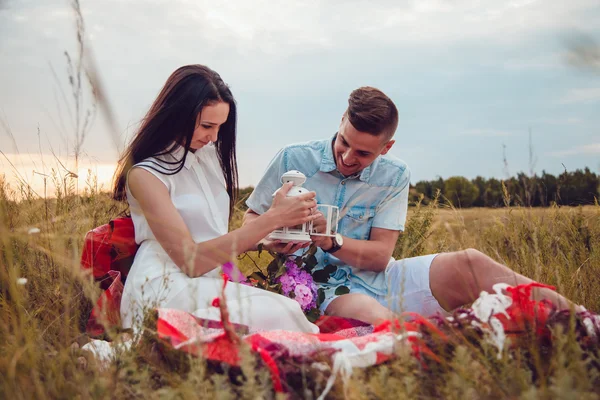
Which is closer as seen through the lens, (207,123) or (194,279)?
(194,279)

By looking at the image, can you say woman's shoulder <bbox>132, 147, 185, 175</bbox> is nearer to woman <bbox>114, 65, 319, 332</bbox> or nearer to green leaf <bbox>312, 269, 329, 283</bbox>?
woman <bbox>114, 65, 319, 332</bbox>

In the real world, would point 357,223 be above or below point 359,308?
above

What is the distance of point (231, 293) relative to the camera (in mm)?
2607

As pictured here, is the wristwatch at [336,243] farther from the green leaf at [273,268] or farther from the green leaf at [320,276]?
the green leaf at [273,268]

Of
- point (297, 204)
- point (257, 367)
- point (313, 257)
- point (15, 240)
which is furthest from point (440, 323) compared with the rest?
point (15, 240)

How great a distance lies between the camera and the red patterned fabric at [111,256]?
2.85 metres

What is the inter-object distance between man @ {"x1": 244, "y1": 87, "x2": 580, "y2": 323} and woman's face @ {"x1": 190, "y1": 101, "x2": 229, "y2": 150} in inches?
27.2

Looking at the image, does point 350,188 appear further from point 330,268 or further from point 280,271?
point 280,271

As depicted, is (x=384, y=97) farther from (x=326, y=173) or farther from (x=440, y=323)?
(x=440, y=323)

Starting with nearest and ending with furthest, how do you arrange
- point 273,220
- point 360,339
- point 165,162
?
point 360,339 → point 273,220 → point 165,162

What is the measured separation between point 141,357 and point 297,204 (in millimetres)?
1078

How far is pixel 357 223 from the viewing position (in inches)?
138

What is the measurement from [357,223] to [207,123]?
4.02 feet

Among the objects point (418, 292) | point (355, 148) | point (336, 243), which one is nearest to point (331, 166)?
point (355, 148)
